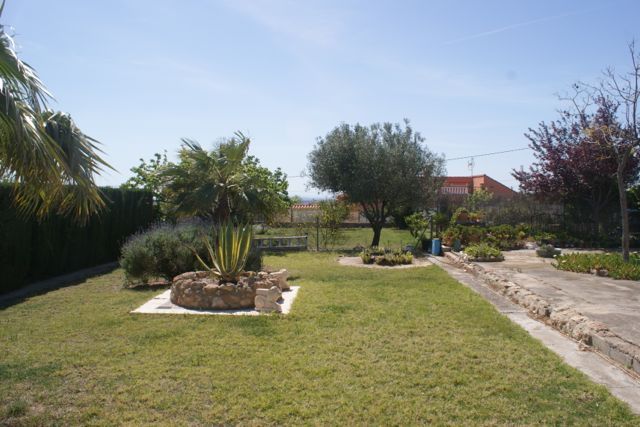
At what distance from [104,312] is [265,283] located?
8.09 ft

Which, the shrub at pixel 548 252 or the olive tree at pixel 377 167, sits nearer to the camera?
the shrub at pixel 548 252

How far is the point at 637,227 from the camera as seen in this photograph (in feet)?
60.0

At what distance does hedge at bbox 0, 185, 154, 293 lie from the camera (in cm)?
917

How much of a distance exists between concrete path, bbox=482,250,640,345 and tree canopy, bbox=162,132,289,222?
633 cm

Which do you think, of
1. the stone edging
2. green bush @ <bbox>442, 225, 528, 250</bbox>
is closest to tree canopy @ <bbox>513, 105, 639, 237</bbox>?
green bush @ <bbox>442, 225, 528, 250</bbox>

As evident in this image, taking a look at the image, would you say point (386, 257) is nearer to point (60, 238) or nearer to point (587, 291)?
point (587, 291)

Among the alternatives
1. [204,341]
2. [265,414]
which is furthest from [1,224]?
[265,414]

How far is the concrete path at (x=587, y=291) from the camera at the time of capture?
20.2ft

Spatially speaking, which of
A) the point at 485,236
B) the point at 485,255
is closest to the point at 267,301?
the point at 485,255

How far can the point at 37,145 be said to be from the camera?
3703 mm

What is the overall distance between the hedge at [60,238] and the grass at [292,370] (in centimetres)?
194

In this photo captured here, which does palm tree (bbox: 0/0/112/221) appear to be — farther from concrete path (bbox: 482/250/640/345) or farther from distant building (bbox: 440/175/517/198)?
distant building (bbox: 440/175/517/198)

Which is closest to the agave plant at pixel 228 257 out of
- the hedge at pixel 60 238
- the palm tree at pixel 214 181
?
the hedge at pixel 60 238

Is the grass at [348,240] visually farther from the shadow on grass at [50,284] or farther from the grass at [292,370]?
the grass at [292,370]
